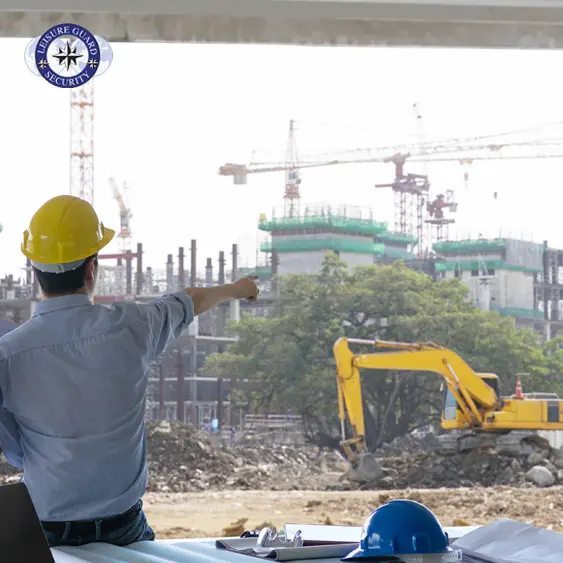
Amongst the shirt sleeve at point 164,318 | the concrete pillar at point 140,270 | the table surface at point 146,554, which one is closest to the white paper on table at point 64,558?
the table surface at point 146,554

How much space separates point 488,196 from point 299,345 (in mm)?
1799

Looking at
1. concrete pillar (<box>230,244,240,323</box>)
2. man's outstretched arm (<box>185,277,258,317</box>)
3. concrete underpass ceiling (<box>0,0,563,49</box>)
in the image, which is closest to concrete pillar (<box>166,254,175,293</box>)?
concrete pillar (<box>230,244,240,323</box>)

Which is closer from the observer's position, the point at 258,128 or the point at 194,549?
the point at 194,549

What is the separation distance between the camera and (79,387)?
63.2 inches

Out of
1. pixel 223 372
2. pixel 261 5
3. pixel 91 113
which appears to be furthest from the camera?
pixel 223 372

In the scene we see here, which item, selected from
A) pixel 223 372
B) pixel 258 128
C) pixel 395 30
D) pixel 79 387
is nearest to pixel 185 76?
pixel 258 128

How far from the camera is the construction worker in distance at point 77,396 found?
1597mm

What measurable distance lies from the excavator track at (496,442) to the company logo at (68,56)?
4.38 metres

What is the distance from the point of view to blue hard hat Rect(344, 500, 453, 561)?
1.40 m

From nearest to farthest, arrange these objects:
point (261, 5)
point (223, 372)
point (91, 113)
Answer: point (261, 5)
point (91, 113)
point (223, 372)

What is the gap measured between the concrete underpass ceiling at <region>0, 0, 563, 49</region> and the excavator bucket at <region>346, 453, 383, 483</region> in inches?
165

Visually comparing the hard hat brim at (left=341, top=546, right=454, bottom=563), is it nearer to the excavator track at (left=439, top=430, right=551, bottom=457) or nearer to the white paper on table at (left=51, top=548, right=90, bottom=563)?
the white paper on table at (left=51, top=548, right=90, bottom=563)

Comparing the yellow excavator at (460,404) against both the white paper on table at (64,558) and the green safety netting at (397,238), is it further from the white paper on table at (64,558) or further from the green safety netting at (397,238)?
the white paper on table at (64,558)

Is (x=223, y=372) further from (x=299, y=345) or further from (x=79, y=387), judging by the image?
(x=79, y=387)
